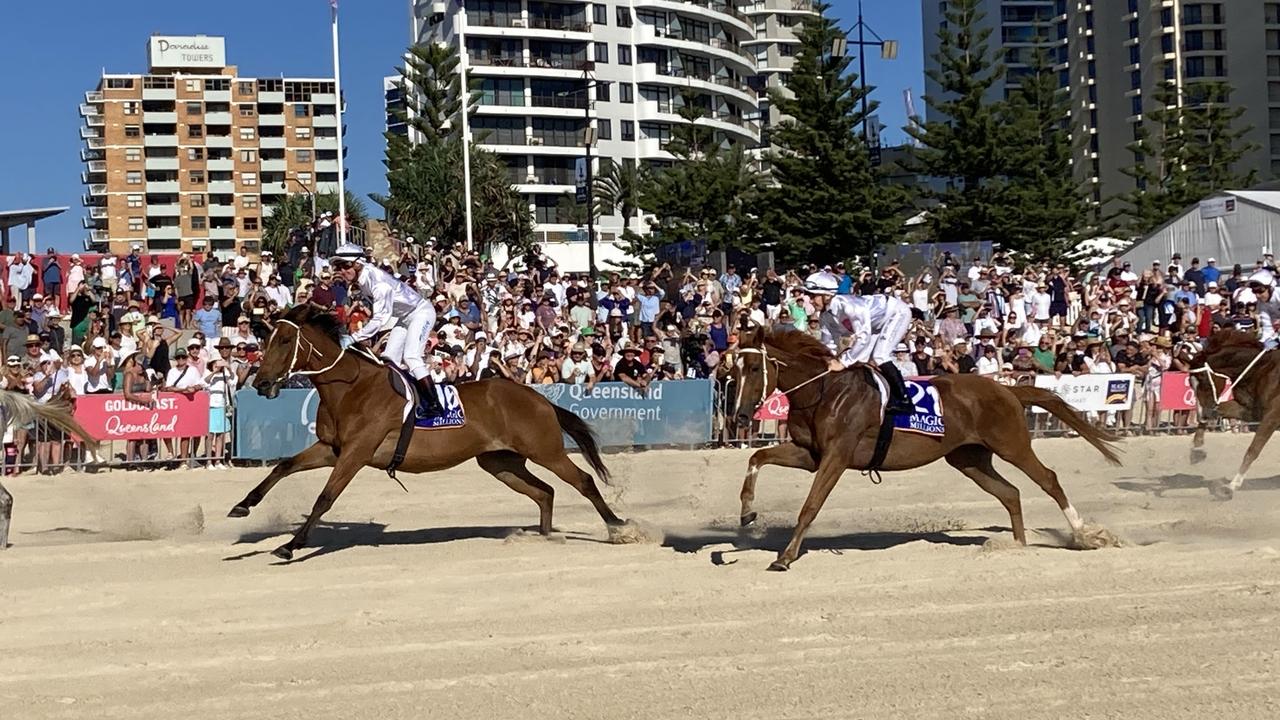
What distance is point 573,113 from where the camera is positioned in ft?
A: 289

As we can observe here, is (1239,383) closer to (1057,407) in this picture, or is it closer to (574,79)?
(1057,407)

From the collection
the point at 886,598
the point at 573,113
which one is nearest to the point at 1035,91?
the point at 573,113

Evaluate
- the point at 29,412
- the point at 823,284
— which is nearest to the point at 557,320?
the point at 29,412

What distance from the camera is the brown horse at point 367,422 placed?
12141 mm

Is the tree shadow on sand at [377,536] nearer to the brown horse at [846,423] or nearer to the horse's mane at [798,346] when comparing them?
the brown horse at [846,423]

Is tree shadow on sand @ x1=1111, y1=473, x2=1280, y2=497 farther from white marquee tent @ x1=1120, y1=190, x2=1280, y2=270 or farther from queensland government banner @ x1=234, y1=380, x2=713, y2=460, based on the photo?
white marquee tent @ x1=1120, y1=190, x2=1280, y2=270

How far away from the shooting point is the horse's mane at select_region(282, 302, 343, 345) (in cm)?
1238

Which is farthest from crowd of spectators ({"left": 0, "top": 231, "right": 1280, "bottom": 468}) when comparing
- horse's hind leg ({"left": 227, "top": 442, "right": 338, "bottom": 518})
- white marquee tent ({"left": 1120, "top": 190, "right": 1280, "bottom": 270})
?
white marquee tent ({"left": 1120, "top": 190, "right": 1280, "bottom": 270})

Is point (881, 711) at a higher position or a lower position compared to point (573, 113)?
lower

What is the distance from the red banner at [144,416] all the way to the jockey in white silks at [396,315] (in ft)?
26.5

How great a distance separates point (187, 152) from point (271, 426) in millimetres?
113225

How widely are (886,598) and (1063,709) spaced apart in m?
2.86

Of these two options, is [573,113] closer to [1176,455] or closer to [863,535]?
[1176,455]

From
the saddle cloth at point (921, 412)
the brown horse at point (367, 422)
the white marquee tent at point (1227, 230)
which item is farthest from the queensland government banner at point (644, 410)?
the white marquee tent at point (1227, 230)
